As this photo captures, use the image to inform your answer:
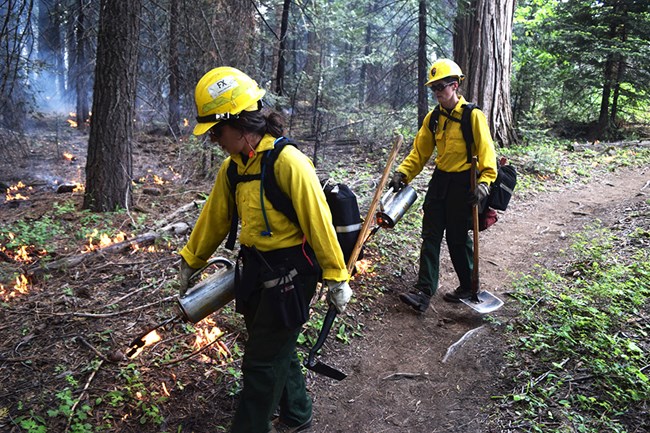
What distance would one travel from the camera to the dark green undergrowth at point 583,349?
11.0 feet

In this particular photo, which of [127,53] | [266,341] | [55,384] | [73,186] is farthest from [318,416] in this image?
[73,186]

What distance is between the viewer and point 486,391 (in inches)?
156

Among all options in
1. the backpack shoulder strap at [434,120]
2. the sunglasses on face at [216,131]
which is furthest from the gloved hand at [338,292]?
the backpack shoulder strap at [434,120]

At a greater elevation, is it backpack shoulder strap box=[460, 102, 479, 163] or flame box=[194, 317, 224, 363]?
backpack shoulder strap box=[460, 102, 479, 163]

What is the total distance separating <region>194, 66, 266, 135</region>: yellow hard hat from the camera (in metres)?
2.77

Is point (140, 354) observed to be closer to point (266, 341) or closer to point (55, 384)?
point (55, 384)

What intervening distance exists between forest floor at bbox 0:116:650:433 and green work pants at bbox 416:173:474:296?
0.46 m

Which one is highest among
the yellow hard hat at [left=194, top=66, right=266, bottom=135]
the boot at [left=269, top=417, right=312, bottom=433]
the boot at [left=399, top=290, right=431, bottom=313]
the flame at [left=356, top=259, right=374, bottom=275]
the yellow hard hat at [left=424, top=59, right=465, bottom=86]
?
the yellow hard hat at [left=424, top=59, right=465, bottom=86]

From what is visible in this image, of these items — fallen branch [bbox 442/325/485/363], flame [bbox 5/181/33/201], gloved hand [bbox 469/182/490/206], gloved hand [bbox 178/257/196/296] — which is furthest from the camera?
flame [bbox 5/181/33/201]

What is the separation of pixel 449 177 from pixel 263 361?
3.24 meters

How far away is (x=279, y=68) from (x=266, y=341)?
11.3 meters

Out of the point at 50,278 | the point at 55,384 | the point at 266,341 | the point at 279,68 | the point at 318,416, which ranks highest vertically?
the point at 279,68

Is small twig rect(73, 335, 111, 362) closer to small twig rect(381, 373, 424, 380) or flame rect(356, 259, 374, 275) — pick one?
small twig rect(381, 373, 424, 380)

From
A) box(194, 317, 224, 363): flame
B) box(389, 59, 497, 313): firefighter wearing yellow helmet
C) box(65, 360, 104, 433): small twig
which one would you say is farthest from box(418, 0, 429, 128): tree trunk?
box(65, 360, 104, 433): small twig
